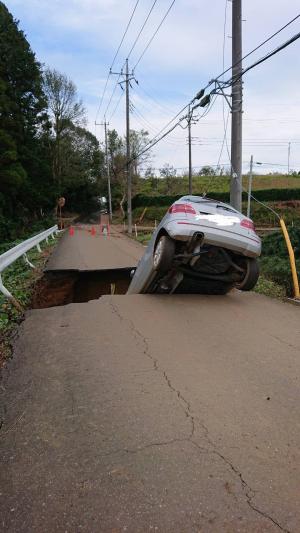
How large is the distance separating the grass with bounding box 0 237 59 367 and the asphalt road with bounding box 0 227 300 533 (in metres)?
0.24

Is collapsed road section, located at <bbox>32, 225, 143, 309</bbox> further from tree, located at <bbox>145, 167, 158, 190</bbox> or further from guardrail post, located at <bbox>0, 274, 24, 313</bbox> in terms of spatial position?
tree, located at <bbox>145, 167, 158, 190</bbox>

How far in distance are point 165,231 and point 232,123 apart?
621 cm

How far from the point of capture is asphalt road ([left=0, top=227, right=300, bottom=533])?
101 inches

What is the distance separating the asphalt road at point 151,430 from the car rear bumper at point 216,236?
5.57 feet

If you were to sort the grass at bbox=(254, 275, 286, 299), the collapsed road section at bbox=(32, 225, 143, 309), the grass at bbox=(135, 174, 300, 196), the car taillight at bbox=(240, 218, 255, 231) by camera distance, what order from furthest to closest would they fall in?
the grass at bbox=(135, 174, 300, 196) < the collapsed road section at bbox=(32, 225, 143, 309) < the grass at bbox=(254, 275, 286, 299) < the car taillight at bbox=(240, 218, 255, 231)

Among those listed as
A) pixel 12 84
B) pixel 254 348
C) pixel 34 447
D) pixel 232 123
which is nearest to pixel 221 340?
pixel 254 348

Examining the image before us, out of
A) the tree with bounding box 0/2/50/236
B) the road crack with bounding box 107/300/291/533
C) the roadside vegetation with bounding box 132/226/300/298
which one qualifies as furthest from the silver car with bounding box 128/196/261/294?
the tree with bounding box 0/2/50/236

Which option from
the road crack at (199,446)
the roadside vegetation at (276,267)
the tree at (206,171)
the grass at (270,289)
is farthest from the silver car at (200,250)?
the tree at (206,171)

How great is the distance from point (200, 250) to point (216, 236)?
0.40 metres

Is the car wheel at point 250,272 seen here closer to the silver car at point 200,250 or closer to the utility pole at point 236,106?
the silver car at point 200,250

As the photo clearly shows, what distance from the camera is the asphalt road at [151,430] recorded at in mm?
2559

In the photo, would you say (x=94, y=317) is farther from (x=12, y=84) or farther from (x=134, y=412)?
(x=12, y=84)

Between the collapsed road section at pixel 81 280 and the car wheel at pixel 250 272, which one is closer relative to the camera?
the car wheel at pixel 250 272

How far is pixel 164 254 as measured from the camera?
24.6ft
